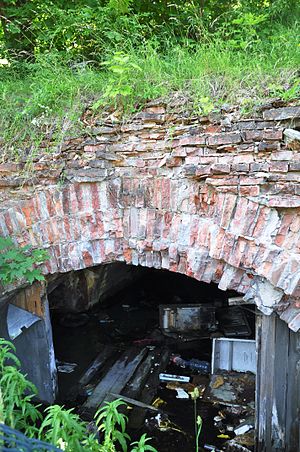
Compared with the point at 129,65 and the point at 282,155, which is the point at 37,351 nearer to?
the point at 129,65

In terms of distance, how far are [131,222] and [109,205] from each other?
9.9 inches

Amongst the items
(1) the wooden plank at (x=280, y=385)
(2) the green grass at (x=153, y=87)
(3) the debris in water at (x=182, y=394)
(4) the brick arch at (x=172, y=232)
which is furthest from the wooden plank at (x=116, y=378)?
(2) the green grass at (x=153, y=87)

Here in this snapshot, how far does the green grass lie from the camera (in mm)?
3498

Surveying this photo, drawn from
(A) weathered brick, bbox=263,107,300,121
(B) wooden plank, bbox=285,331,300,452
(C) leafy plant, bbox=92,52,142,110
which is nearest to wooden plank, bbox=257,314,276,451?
(B) wooden plank, bbox=285,331,300,452

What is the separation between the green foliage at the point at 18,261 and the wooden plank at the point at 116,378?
1783 millimetres

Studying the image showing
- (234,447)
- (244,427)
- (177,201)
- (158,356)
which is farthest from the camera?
(158,356)

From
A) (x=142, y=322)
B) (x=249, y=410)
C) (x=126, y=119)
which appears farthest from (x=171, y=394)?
(x=126, y=119)

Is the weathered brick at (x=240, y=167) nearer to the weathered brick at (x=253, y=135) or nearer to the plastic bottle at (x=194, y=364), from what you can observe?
the weathered brick at (x=253, y=135)

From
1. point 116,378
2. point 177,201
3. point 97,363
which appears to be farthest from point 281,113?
point 97,363

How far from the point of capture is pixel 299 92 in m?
3.23

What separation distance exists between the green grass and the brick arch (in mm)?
647

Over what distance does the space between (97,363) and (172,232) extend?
2.78 metres

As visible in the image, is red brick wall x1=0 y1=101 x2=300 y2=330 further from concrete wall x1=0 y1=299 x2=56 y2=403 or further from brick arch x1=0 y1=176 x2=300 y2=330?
concrete wall x1=0 y1=299 x2=56 y2=403

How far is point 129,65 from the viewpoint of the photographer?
3.98 meters
